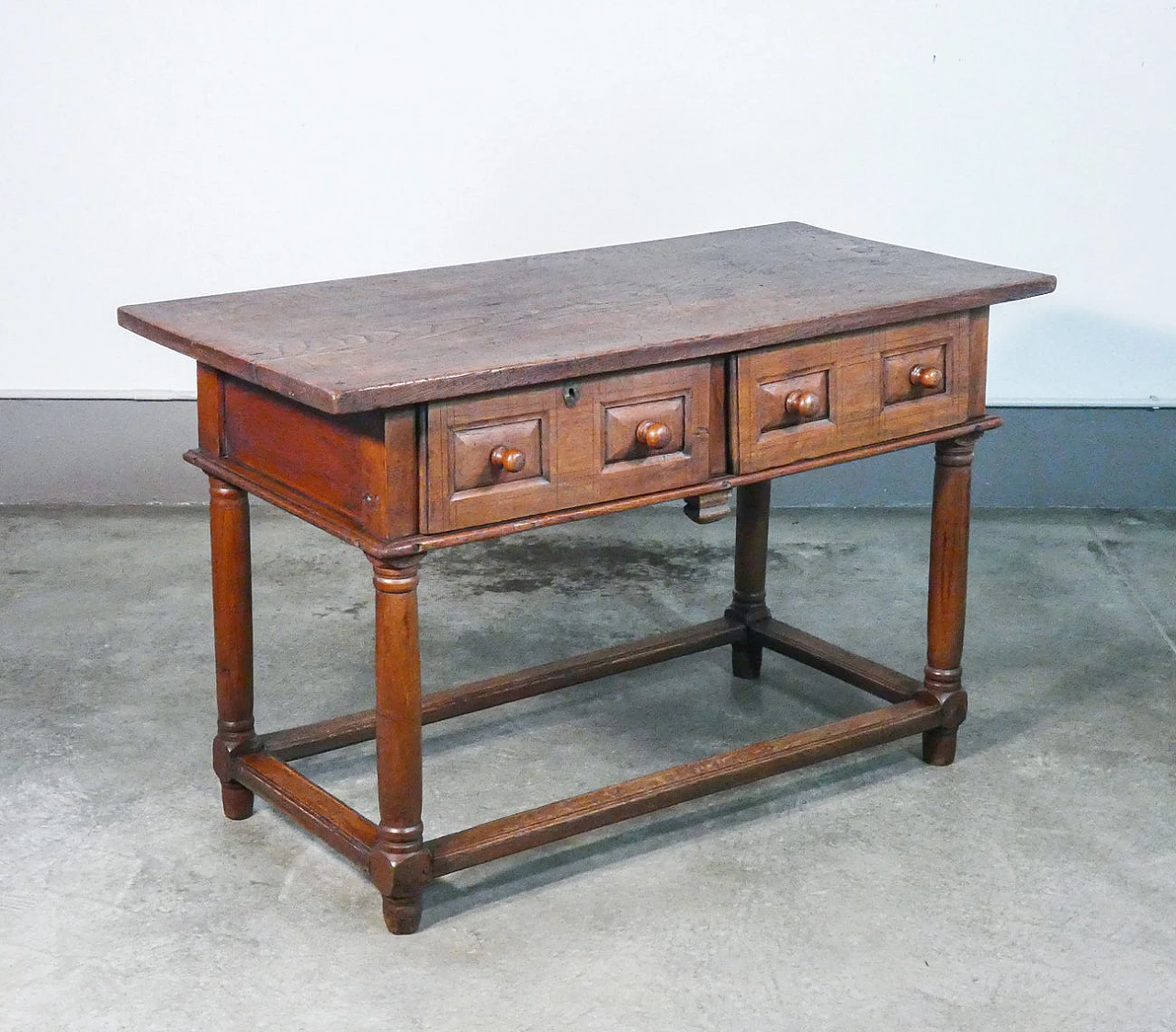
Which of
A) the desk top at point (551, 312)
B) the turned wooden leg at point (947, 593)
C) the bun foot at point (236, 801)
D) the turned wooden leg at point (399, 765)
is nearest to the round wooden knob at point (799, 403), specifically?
the desk top at point (551, 312)

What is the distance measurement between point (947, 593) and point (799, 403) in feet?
2.30

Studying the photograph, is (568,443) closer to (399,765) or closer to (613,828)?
(399,765)

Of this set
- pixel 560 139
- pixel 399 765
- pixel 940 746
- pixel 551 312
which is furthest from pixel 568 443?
pixel 560 139

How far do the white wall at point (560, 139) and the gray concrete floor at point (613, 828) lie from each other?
2.78 feet

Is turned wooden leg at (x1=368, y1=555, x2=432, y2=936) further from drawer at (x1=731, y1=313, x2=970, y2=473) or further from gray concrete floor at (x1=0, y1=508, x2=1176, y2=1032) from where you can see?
drawer at (x1=731, y1=313, x2=970, y2=473)

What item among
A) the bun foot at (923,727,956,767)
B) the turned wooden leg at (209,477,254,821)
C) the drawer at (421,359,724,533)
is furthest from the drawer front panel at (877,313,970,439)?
the turned wooden leg at (209,477,254,821)

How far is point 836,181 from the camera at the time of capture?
5.19 metres

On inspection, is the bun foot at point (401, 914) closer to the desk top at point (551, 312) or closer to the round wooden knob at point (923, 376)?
the desk top at point (551, 312)

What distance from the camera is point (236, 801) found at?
339cm

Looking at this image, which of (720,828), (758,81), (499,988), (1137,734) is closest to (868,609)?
(1137,734)

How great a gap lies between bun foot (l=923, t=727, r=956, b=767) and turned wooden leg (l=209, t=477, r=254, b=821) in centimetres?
135

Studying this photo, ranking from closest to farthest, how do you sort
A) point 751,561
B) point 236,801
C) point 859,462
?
point 236,801 → point 751,561 → point 859,462

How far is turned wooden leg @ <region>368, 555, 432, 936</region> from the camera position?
111 inches

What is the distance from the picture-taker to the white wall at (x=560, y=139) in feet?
16.6
